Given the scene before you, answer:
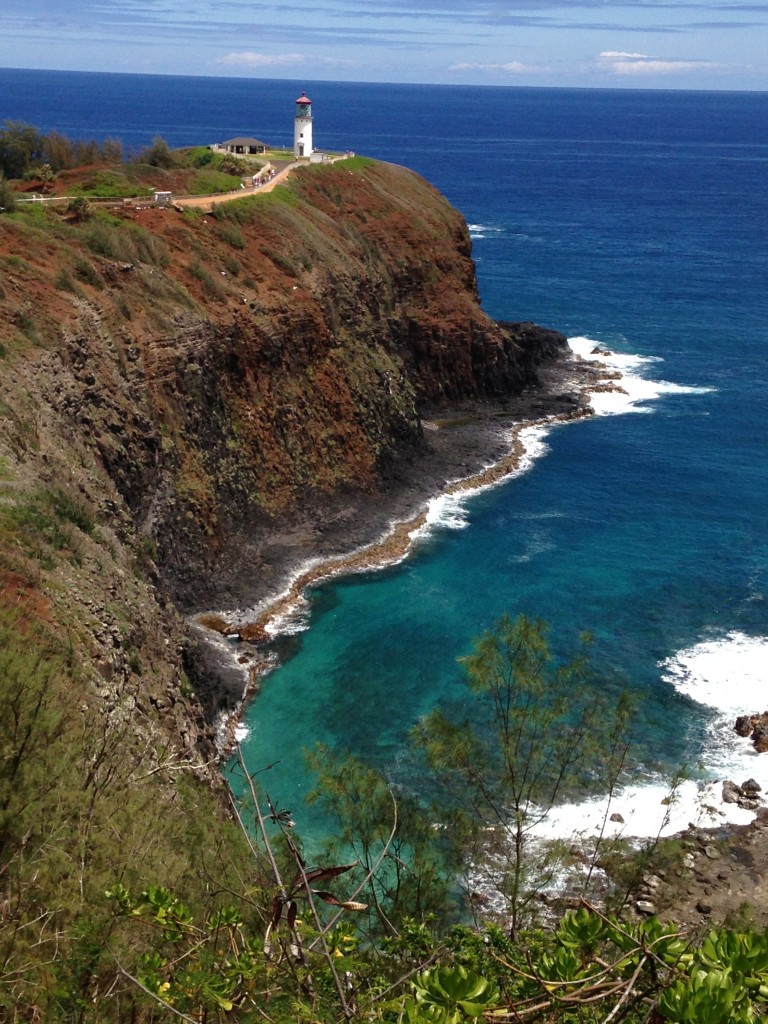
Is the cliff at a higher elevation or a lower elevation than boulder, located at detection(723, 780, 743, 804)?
higher

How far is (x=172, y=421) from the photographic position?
144 feet

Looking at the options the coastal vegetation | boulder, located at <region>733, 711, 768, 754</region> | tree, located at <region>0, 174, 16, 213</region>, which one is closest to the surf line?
the coastal vegetation

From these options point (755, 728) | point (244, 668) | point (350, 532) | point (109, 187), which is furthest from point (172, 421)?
point (755, 728)

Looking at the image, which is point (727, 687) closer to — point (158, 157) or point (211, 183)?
point (211, 183)

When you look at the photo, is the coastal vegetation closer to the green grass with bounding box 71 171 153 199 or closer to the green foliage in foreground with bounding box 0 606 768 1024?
the green foliage in foreground with bounding box 0 606 768 1024

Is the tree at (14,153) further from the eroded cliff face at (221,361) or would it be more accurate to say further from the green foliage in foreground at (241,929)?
the green foliage in foreground at (241,929)

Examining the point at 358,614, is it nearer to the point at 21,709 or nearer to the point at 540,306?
the point at 21,709

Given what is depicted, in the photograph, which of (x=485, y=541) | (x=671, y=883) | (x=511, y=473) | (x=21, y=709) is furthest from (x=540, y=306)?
(x=21, y=709)

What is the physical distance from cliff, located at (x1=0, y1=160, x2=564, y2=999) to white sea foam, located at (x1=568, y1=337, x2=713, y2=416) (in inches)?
184

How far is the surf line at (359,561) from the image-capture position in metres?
41.4

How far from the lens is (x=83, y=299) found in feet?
139

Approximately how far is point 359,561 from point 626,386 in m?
33.1

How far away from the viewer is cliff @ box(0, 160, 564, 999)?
17.2m

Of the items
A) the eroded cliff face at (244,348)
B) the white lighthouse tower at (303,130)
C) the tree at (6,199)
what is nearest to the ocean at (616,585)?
the eroded cliff face at (244,348)
